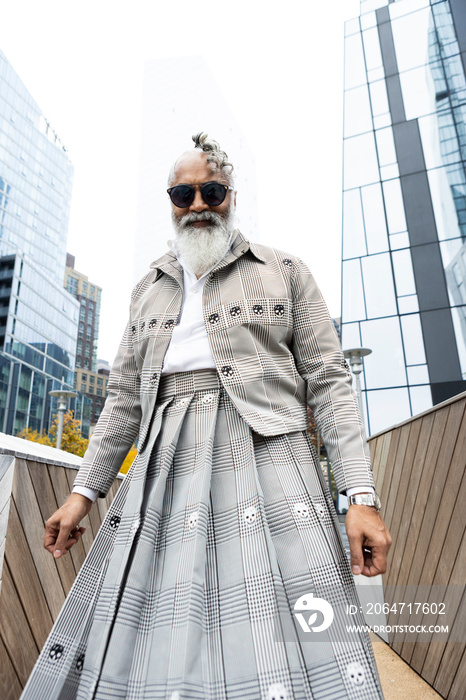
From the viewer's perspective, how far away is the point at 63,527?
1.23 meters

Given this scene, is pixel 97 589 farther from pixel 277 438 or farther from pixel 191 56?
pixel 191 56

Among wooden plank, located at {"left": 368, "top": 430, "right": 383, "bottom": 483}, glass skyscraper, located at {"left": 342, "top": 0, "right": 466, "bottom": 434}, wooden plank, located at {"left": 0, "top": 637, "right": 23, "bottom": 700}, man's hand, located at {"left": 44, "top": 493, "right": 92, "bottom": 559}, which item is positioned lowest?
wooden plank, located at {"left": 0, "top": 637, "right": 23, "bottom": 700}

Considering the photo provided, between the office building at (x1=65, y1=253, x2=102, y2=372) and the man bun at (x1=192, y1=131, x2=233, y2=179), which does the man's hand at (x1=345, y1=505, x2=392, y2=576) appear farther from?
the office building at (x1=65, y1=253, x2=102, y2=372)

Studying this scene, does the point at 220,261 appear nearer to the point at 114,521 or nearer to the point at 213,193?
the point at 213,193

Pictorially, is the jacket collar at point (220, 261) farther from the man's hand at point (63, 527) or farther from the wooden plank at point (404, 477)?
the wooden plank at point (404, 477)

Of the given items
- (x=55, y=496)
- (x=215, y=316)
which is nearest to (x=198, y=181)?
(x=215, y=316)

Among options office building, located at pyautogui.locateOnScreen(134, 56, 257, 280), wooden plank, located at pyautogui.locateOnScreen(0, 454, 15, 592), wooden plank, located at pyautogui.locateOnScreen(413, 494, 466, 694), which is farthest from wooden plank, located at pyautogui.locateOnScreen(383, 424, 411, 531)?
office building, located at pyautogui.locateOnScreen(134, 56, 257, 280)

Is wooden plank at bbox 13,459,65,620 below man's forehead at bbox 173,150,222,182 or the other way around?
below

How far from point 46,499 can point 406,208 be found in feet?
46.3

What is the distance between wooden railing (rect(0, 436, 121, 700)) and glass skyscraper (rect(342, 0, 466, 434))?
1178 cm

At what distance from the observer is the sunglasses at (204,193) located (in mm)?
1443

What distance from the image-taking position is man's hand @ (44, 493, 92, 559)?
48.4 inches

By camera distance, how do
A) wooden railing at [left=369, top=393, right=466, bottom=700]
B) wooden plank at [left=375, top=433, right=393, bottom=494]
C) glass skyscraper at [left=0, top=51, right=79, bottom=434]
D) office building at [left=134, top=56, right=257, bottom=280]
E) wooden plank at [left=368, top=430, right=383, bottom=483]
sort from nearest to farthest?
wooden railing at [left=369, top=393, right=466, bottom=700] → wooden plank at [left=375, top=433, right=393, bottom=494] → wooden plank at [left=368, top=430, right=383, bottom=483] → glass skyscraper at [left=0, top=51, right=79, bottom=434] → office building at [left=134, top=56, right=257, bottom=280]

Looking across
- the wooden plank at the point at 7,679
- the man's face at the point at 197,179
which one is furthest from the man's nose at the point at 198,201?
the wooden plank at the point at 7,679
